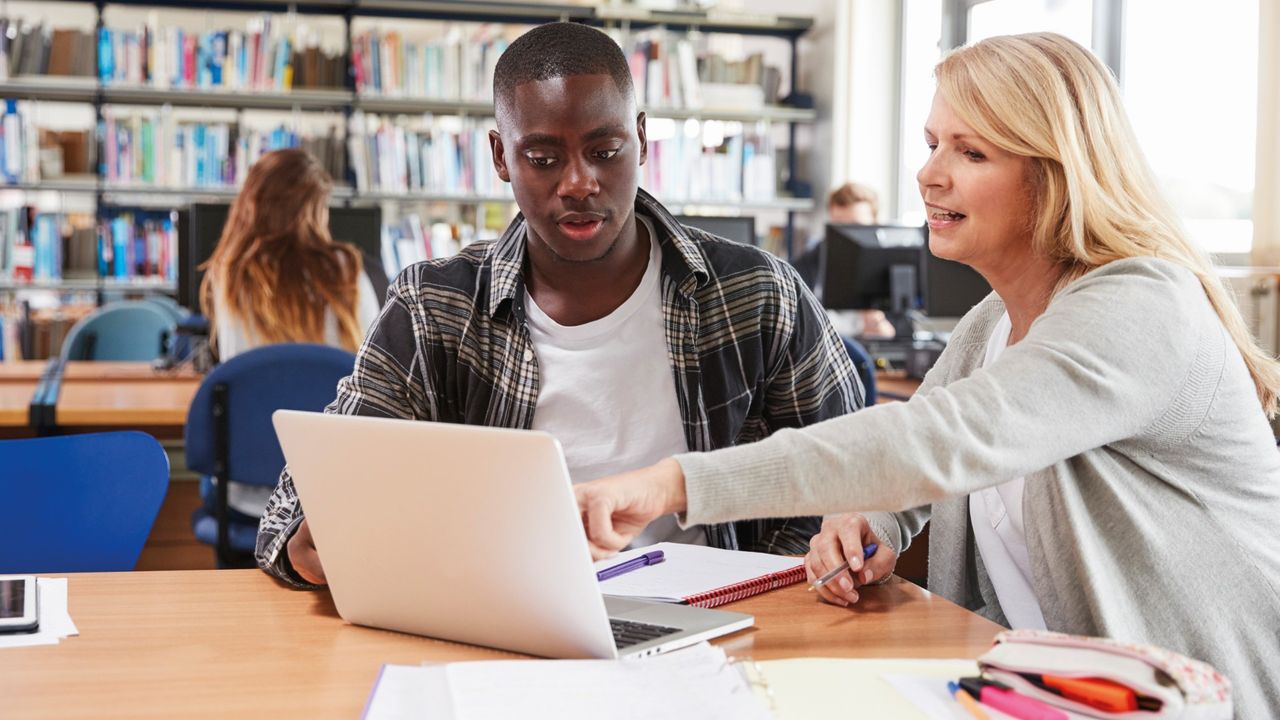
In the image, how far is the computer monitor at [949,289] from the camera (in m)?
3.69

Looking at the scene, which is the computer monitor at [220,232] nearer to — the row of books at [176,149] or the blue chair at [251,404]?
the blue chair at [251,404]

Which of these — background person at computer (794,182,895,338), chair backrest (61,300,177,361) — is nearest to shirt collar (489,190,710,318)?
chair backrest (61,300,177,361)

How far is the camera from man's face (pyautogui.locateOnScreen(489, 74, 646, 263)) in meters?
1.53

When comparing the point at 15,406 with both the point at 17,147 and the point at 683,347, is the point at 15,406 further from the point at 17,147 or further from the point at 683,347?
the point at 17,147

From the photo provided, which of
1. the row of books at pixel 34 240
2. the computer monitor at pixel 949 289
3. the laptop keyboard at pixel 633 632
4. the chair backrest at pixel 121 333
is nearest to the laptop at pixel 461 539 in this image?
the laptop keyboard at pixel 633 632

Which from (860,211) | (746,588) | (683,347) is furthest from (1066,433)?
(860,211)

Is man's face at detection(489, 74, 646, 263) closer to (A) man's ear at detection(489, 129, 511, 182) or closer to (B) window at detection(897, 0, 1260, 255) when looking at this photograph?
(A) man's ear at detection(489, 129, 511, 182)

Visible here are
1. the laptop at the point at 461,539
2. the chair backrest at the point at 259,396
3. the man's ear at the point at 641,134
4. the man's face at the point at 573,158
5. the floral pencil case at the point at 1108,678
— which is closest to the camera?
the floral pencil case at the point at 1108,678

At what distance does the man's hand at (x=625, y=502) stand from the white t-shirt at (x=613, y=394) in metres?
0.58

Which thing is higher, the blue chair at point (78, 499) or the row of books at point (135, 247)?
the row of books at point (135, 247)

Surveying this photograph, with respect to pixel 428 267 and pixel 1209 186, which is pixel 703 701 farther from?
pixel 1209 186

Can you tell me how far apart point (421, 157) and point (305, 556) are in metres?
4.49

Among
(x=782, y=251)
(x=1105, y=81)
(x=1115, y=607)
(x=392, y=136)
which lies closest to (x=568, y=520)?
(x=1115, y=607)

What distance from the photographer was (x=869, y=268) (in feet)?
13.3
